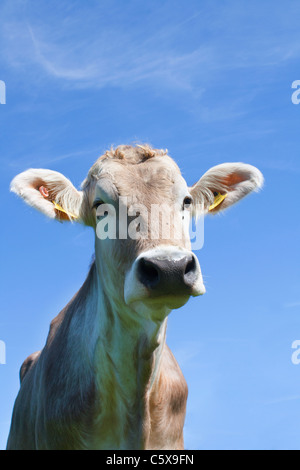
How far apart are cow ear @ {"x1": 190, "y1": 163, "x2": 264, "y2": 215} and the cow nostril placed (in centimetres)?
251

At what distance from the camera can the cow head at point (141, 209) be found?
18.4 feet

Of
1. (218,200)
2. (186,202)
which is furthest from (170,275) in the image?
(218,200)

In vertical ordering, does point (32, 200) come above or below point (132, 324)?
above

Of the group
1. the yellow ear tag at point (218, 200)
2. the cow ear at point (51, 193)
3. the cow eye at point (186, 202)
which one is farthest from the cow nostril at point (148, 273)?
the yellow ear tag at point (218, 200)

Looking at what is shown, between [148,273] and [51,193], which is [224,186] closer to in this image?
[51,193]

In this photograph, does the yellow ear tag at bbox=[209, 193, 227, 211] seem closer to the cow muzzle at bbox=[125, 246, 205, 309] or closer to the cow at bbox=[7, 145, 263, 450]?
the cow at bbox=[7, 145, 263, 450]

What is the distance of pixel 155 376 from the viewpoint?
6926mm

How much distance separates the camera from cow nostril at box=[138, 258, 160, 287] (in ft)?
18.2

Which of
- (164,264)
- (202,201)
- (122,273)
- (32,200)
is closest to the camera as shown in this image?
(164,264)

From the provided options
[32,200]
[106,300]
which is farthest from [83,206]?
[106,300]

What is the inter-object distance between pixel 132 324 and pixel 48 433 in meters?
1.71

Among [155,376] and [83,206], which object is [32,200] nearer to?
[83,206]

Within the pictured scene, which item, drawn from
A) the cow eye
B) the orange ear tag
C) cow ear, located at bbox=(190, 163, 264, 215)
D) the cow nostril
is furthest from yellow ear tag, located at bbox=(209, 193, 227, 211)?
the cow nostril

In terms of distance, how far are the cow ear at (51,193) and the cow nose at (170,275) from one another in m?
2.22
